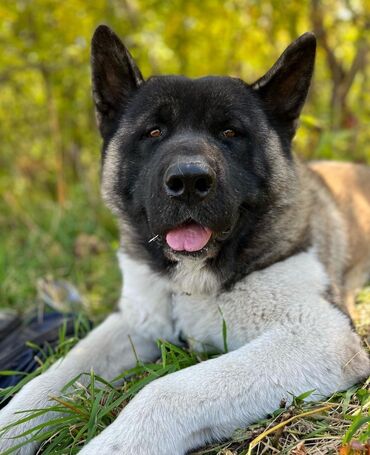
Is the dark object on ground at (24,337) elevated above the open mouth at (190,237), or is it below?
below

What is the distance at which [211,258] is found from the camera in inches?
108

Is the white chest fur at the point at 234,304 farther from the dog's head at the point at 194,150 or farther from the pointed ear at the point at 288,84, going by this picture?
the pointed ear at the point at 288,84

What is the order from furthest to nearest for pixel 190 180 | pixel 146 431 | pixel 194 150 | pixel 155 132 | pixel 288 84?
pixel 288 84, pixel 155 132, pixel 194 150, pixel 190 180, pixel 146 431

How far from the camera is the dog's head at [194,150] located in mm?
2436

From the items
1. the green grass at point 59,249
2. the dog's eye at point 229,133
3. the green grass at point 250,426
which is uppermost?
the dog's eye at point 229,133

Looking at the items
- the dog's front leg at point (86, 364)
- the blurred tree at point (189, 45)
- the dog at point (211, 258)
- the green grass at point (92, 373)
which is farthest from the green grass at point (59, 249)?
the dog at point (211, 258)

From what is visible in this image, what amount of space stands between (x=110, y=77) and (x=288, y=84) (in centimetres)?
96

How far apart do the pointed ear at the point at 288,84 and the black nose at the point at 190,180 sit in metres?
0.81

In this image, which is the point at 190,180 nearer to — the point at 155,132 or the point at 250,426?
the point at 155,132

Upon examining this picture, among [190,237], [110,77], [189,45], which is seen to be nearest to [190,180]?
[190,237]

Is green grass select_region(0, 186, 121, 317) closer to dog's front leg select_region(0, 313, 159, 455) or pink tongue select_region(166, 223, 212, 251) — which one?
dog's front leg select_region(0, 313, 159, 455)

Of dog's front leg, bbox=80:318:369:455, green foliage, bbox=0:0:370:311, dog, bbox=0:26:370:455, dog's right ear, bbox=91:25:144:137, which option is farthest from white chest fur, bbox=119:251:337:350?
green foliage, bbox=0:0:370:311

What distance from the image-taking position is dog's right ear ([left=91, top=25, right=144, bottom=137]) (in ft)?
9.52

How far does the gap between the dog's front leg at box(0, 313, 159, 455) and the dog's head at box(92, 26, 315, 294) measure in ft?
1.45
